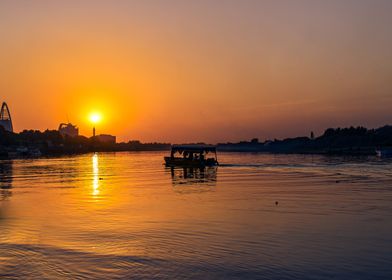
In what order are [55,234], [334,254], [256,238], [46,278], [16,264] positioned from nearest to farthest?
[46,278] → [16,264] → [334,254] → [256,238] → [55,234]

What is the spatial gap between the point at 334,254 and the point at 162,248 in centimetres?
601

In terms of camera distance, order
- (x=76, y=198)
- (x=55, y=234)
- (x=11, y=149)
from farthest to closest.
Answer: (x=11, y=149), (x=76, y=198), (x=55, y=234)

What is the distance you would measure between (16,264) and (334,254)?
34.1 feet

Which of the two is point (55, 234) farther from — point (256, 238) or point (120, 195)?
point (120, 195)

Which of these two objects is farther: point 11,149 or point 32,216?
point 11,149

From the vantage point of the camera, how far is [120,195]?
34.8 m

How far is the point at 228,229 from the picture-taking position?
1988cm

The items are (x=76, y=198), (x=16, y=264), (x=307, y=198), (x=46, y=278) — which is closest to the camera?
(x=46, y=278)

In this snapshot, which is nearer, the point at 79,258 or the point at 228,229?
the point at 79,258

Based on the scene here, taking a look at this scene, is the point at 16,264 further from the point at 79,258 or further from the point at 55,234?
the point at 55,234

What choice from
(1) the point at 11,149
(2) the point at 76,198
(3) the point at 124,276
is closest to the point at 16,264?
(3) the point at 124,276

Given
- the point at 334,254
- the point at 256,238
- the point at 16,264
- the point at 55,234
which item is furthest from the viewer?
the point at 55,234

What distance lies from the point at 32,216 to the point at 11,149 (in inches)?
7123

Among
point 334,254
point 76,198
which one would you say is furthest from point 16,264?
point 76,198
